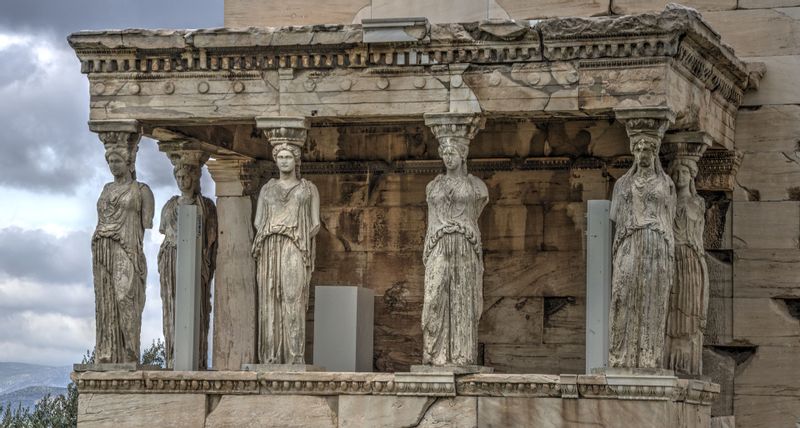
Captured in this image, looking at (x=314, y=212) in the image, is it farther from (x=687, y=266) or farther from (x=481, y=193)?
(x=687, y=266)

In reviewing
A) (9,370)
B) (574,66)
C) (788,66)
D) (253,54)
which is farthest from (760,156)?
(9,370)

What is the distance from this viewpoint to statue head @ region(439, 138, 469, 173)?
1905 centimetres

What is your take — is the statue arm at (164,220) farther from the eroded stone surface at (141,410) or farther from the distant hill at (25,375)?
the distant hill at (25,375)

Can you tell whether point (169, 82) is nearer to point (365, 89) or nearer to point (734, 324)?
point (365, 89)

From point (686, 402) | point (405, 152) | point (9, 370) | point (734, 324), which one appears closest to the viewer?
point (686, 402)

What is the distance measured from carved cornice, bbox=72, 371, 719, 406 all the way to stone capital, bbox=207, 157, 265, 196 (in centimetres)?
337

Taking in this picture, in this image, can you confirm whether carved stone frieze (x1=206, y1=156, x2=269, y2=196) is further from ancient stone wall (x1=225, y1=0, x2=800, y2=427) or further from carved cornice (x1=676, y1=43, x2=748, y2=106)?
carved cornice (x1=676, y1=43, x2=748, y2=106)

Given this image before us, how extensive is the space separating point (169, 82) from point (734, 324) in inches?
229

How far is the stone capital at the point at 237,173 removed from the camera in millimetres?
22391

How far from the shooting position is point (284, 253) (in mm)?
19312

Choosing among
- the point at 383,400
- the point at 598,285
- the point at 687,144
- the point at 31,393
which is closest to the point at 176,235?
the point at 383,400

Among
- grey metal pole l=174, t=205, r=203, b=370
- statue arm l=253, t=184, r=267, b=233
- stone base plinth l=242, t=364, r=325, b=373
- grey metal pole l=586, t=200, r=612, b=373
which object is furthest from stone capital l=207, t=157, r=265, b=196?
grey metal pole l=586, t=200, r=612, b=373

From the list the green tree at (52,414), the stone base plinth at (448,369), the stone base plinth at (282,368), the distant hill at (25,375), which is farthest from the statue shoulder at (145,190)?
the distant hill at (25,375)

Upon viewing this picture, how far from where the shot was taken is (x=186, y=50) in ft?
64.3
